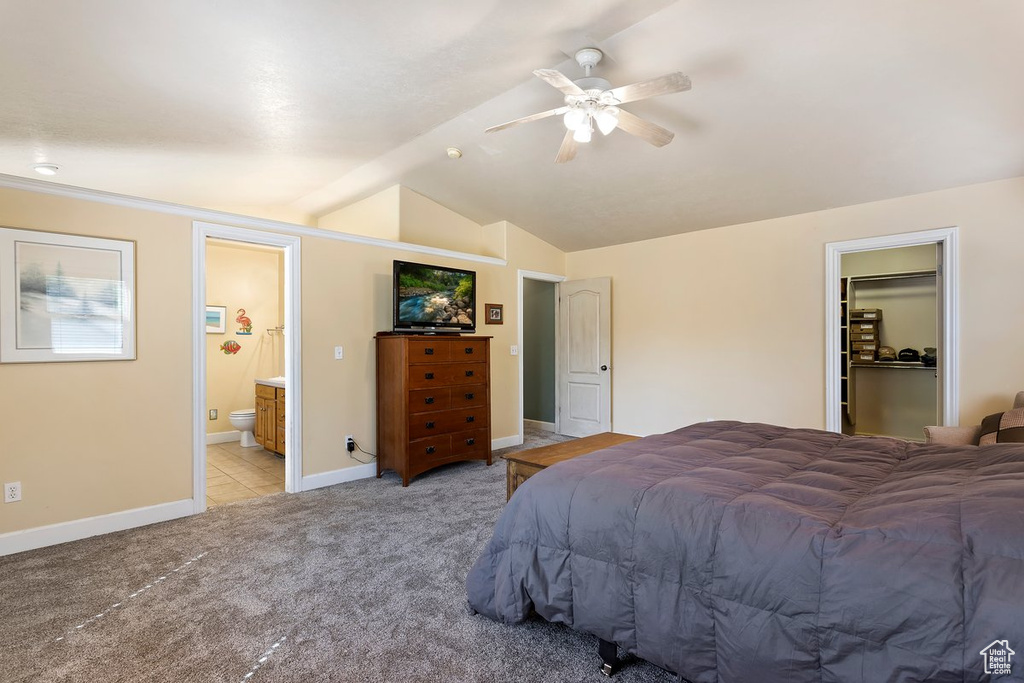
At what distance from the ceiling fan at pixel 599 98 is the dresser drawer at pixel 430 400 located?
243cm

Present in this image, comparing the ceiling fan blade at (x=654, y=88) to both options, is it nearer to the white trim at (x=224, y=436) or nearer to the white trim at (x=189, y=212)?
the white trim at (x=189, y=212)

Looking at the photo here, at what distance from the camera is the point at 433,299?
480 centimetres

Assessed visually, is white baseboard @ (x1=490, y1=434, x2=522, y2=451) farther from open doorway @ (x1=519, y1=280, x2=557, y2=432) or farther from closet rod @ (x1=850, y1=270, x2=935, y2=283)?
closet rod @ (x1=850, y1=270, x2=935, y2=283)

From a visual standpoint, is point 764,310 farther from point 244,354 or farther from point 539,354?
point 244,354

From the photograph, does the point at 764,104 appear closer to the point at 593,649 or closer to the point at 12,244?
the point at 593,649

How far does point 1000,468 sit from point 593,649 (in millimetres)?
1552

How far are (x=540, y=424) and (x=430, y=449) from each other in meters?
2.87

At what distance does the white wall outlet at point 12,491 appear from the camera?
289 centimetres

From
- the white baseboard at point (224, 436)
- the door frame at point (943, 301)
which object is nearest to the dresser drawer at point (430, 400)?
the white baseboard at point (224, 436)

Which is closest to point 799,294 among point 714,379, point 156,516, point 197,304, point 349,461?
point 714,379

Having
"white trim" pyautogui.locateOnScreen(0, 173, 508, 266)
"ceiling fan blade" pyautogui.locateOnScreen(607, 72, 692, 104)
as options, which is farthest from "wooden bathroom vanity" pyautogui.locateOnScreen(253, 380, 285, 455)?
"ceiling fan blade" pyautogui.locateOnScreen(607, 72, 692, 104)

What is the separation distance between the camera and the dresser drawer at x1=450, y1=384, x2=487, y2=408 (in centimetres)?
467

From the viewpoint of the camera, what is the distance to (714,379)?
5152 millimetres

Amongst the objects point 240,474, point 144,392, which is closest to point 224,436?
point 240,474
